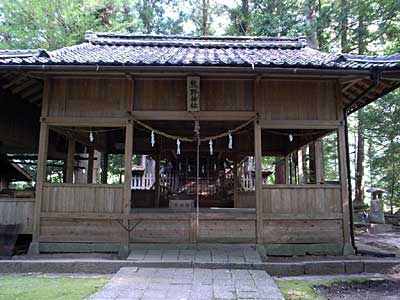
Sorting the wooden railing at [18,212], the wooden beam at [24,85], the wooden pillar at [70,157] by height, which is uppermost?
the wooden beam at [24,85]

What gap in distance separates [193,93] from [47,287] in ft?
15.4

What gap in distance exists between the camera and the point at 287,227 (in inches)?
273

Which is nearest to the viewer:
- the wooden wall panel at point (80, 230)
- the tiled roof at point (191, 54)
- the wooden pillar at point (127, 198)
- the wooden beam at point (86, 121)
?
the tiled roof at point (191, 54)

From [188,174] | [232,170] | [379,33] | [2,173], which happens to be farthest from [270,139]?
[2,173]

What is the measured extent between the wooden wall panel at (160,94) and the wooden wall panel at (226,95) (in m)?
0.51

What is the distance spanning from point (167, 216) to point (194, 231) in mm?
709

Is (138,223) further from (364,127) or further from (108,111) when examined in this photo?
(364,127)

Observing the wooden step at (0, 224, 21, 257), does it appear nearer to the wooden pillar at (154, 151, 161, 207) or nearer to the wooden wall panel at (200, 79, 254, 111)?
the wooden wall panel at (200, 79, 254, 111)

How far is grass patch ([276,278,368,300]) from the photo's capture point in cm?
476

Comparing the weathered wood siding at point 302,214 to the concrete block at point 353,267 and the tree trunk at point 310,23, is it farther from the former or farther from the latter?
the tree trunk at point 310,23

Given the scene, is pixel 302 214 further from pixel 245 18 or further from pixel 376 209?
pixel 245 18

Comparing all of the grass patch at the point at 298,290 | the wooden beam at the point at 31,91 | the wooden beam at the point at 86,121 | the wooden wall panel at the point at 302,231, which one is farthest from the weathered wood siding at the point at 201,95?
the grass patch at the point at 298,290

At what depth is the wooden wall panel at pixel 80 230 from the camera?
6.82 metres

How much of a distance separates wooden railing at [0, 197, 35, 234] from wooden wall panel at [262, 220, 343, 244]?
5.35 meters
